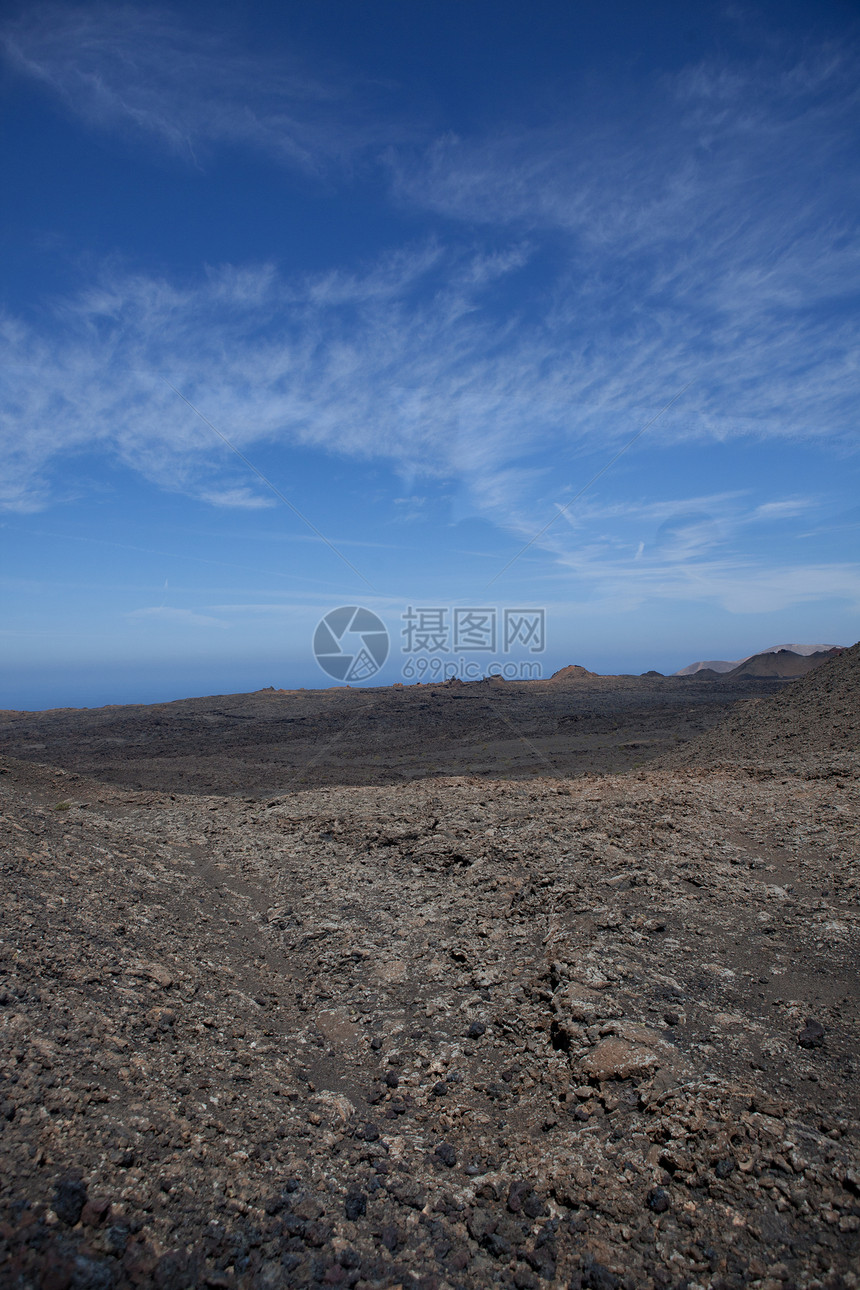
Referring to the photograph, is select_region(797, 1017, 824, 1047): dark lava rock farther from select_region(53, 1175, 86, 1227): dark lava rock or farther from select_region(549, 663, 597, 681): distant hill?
select_region(549, 663, 597, 681): distant hill

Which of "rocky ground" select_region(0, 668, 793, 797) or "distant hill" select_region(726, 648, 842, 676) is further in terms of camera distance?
"distant hill" select_region(726, 648, 842, 676)

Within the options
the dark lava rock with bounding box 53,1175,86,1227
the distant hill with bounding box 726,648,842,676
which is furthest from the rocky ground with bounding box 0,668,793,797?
the distant hill with bounding box 726,648,842,676

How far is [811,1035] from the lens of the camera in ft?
14.3

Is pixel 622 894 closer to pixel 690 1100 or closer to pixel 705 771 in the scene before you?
pixel 690 1100

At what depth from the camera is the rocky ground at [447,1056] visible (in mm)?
2965

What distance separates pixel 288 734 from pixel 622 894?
2705 cm

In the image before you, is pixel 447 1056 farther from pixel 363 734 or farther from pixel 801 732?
pixel 363 734

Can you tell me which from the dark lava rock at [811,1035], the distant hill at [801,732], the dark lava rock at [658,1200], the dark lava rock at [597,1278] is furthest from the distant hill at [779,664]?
the dark lava rock at [597,1278]

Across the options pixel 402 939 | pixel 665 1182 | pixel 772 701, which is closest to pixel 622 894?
pixel 402 939

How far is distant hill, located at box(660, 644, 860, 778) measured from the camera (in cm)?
1228

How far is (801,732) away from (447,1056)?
13.9 metres

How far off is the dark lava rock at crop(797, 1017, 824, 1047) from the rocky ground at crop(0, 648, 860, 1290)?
0.05 feet

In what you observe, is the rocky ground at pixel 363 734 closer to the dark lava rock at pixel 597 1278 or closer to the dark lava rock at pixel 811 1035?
the dark lava rock at pixel 811 1035

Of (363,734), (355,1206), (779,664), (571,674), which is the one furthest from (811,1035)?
(779,664)
